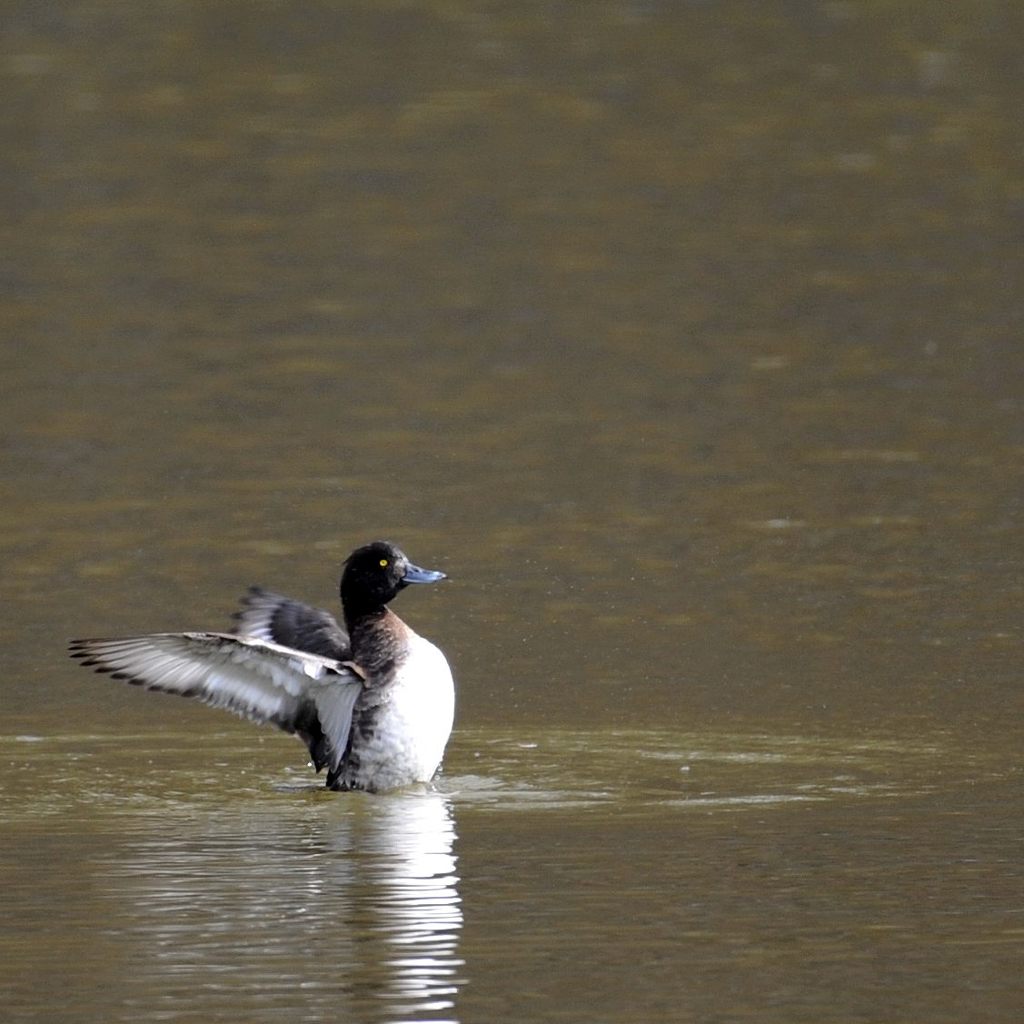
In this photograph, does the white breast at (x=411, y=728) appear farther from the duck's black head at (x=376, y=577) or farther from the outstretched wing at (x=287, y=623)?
the outstretched wing at (x=287, y=623)

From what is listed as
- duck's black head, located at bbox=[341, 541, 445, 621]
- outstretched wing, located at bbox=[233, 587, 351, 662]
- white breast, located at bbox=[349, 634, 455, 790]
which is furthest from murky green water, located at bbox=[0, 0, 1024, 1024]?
duck's black head, located at bbox=[341, 541, 445, 621]

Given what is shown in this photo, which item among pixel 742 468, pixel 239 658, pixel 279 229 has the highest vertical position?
pixel 279 229

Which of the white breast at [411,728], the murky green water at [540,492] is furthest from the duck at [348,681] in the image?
the murky green water at [540,492]

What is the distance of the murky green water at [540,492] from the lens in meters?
7.51

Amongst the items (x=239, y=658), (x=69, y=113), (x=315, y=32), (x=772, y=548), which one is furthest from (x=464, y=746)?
(x=315, y=32)

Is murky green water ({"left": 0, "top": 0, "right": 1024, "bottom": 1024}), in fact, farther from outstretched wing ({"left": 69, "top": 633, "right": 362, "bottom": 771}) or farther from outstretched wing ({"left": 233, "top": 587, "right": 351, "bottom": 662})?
outstretched wing ({"left": 233, "top": 587, "right": 351, "bottom": 662})

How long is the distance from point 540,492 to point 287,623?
140 inches

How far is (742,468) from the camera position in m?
14.7

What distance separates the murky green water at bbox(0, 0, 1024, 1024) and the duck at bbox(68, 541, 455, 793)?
0.15 meters

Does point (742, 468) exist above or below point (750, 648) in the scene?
above

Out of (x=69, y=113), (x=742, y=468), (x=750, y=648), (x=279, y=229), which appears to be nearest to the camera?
(x=750, y=648)

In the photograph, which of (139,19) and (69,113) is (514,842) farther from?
(139,19)

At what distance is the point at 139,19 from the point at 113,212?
811cm

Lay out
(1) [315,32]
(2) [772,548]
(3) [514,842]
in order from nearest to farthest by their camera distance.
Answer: (3) [514,842] → (2) [772,548] → (1) [315,32]
